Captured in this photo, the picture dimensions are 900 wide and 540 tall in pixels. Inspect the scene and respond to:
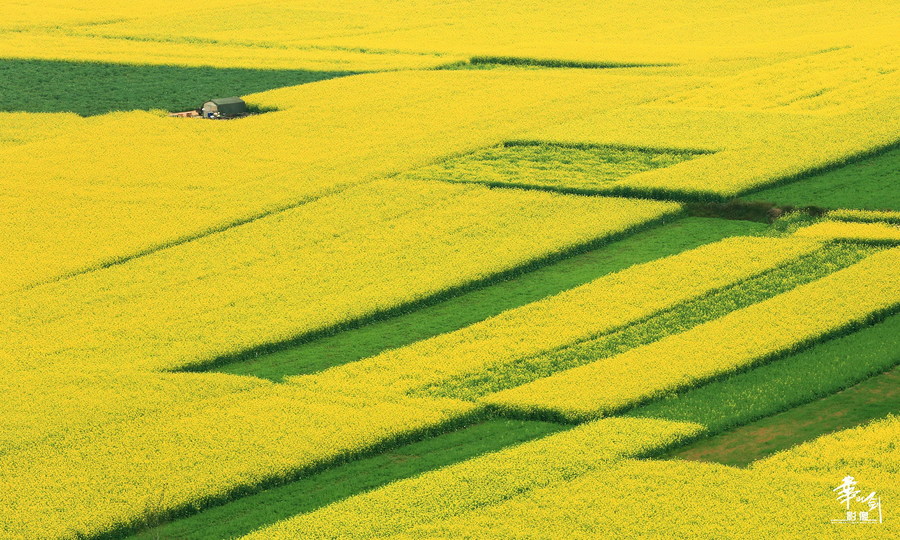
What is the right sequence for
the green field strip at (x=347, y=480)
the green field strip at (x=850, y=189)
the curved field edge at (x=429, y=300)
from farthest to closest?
the green field strip at (x=850, y=189) < the curved field edge at (x=429, y=300) < the green field strip at (x=347, y=480)


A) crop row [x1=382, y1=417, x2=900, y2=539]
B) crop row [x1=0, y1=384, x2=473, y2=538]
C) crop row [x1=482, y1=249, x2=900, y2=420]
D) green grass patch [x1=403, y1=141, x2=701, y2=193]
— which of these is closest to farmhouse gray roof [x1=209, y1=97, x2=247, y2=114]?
green grass patch [x1=403, y1=141, x2=701, y2=193]

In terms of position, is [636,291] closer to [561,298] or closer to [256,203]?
[561,298]

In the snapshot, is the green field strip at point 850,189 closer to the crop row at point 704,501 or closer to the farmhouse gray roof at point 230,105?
the crop row at point 704,501

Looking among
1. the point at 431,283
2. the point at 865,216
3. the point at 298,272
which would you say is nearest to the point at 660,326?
the point at 431,283

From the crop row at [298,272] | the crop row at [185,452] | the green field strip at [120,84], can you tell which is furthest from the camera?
the green field strip at [120,84]

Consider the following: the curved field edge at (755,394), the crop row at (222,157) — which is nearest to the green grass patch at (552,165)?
the crop row at (222,157)

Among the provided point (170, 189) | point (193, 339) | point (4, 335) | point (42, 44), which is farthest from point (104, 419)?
point (42, 44)

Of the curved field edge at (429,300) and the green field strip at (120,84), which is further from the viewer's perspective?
the green field strip at (120,84)

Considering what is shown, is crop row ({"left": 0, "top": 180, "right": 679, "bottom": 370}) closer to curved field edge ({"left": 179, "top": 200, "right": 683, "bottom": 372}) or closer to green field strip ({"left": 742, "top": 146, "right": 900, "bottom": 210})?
curved field edge ({"left": 179, "top": 200, "right": 683, "bottom": 372})
